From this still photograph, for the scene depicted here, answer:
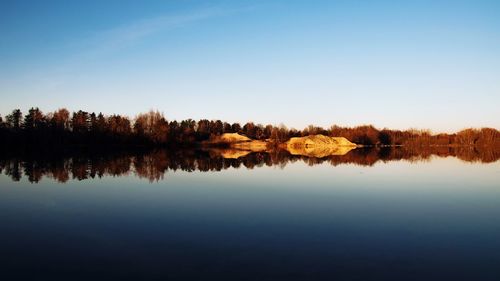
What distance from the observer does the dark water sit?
26.2 feet

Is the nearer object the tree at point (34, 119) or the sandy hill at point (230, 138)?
the tree at point (34, 119)

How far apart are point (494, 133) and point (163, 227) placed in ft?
577

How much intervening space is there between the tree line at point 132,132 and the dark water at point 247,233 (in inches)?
2409

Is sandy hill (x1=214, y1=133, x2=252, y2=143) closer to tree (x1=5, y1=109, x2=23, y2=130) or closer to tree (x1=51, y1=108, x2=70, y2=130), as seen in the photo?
tree (x1=51, y1=108, x2=70, y2=130)

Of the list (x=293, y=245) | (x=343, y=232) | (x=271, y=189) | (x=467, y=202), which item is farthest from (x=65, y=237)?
(x=467, y=202)

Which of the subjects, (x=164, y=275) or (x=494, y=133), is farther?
(x=494, y=133)

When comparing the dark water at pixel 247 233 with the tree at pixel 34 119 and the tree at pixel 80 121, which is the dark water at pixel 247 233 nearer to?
the tree at pixel 34 119

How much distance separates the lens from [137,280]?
7.31m

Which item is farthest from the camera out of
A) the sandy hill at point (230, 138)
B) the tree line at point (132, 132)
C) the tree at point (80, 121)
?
the sandy hill at point (230, 138)

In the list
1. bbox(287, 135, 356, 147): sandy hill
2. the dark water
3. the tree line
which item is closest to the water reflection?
the dark water

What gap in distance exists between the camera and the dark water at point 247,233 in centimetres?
798

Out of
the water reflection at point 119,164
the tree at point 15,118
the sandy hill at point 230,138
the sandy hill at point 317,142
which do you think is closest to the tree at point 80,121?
the tree at point 15,118

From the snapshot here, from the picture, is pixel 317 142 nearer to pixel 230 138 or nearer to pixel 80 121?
pixel 230 138

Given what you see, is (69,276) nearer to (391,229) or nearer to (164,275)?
(164,275)
